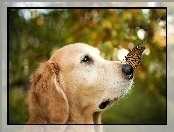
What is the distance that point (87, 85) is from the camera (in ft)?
9.82

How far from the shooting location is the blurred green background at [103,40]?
10.5 feet

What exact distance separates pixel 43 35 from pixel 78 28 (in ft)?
0.83

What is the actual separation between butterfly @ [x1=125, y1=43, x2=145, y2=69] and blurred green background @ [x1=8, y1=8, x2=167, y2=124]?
3 centimetres

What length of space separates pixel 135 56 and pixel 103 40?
25cm

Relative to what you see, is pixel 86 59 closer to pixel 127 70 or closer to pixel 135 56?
pixel 127 70

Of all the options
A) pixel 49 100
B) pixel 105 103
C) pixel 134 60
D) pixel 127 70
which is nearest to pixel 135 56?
pixel 134 60

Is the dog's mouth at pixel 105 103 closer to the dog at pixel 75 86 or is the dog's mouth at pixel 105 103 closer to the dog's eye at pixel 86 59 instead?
the dog at pixel 75 86

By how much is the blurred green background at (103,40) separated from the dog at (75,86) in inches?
7.2

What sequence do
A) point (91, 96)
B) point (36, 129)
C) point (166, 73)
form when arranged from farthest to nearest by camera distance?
point (166, 73) < point (91, 96) < point (36, 129)

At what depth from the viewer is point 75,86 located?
3014 millimetres

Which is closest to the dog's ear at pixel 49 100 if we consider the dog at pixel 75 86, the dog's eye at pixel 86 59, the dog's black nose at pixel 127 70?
the dog at pixel 75 86

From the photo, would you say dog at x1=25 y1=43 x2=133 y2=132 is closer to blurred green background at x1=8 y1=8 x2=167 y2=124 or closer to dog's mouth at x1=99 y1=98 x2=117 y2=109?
dog's mouth at x1=99 y1=98 x2=117 y2=109

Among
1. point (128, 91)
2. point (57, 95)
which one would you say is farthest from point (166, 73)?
point (57, 95)

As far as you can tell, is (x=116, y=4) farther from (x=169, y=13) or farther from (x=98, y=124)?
(x=98, y=124)
